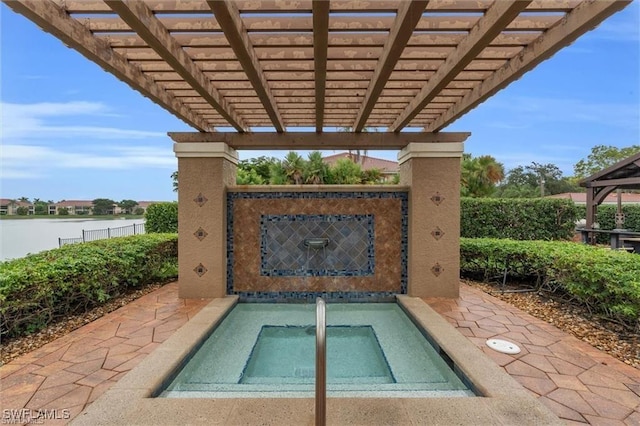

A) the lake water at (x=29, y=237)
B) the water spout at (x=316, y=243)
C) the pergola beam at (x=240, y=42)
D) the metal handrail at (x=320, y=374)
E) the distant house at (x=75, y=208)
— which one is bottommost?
the metal handrail at (x=320, y=374)

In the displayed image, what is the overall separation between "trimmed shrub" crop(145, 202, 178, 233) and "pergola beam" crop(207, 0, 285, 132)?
759 cm

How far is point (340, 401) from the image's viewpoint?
91.4 inches

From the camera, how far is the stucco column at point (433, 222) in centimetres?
518

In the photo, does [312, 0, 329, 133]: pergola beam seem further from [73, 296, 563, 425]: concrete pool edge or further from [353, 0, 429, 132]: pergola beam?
[73, 296, 563, 425]: concrete pool edge

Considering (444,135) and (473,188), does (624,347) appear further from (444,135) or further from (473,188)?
(473,188)

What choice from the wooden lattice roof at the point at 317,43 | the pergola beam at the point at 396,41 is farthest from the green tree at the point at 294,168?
the pergola beam at the point at 396,41

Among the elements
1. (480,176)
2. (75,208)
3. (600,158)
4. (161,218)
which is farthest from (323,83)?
(600,158)

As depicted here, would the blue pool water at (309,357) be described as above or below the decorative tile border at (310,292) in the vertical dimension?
below

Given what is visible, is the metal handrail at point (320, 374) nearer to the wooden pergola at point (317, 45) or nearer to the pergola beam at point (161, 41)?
the wooden pergola at point (317, 45)

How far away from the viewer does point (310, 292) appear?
17.7ft

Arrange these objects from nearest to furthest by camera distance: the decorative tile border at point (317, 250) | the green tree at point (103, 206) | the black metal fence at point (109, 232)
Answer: the decorative tile border at point (317, 250) → the black metal fence at point (109, 232) → the green tree at point (103, 206)

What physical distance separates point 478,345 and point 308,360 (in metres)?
1.83

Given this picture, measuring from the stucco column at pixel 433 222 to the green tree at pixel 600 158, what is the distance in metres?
37.5

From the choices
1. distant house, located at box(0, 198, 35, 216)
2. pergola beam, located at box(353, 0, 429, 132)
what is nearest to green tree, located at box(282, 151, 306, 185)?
pergola beam, located at box(353, 0, 429, 132)
